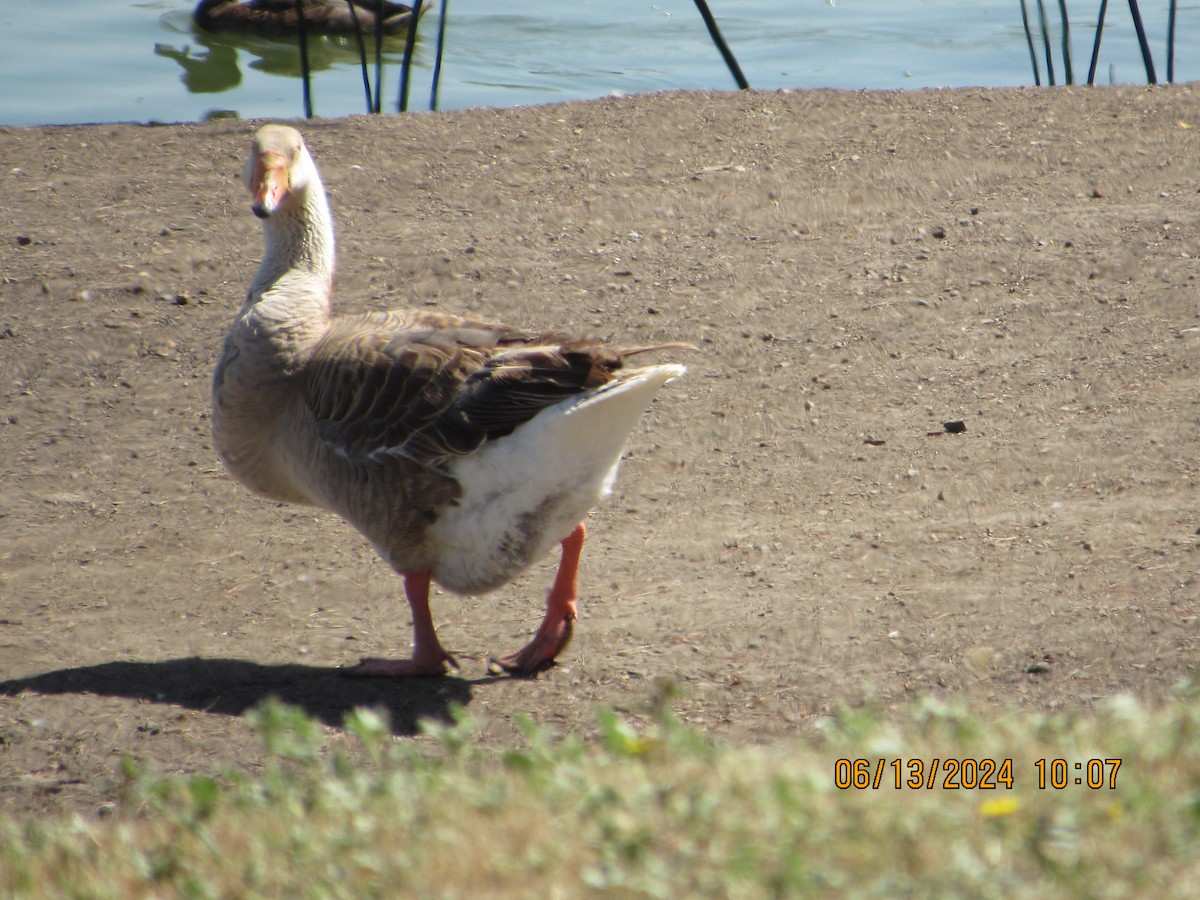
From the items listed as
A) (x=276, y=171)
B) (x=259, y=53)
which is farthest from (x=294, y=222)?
(x=259, y=53)

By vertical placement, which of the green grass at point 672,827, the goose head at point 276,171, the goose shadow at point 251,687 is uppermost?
the goose head at point 276,171

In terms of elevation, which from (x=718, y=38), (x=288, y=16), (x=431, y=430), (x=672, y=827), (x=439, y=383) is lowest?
(x=672, y=827)

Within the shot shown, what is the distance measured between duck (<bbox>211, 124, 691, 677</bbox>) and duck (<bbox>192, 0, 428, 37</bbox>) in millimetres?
9673

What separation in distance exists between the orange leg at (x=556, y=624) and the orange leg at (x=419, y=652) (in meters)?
0.24

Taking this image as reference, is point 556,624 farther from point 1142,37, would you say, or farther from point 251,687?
point 1142,37

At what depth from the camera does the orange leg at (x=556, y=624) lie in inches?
161

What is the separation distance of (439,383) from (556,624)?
2.91 feet

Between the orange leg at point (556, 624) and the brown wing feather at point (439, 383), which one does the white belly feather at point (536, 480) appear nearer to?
the brown wing feather at point (439, 383)

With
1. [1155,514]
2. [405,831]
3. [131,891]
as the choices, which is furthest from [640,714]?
[1155,514]

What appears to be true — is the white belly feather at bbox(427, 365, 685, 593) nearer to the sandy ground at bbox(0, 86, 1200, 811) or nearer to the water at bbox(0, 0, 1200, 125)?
the sandy ground at bbox(0, 86, 1200, 811)

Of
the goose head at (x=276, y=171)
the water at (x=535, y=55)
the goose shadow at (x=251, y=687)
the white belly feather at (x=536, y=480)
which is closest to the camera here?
the white belly feather at (x=536, y=480)

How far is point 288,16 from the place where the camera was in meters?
13.6

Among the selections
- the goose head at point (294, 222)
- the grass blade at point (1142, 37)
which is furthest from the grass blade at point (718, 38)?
the goose head at point (294, 222)

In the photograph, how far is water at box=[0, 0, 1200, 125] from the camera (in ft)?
41.6
